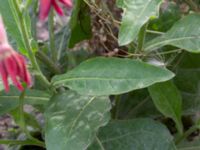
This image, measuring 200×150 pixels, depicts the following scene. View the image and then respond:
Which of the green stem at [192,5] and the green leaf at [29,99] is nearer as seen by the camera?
the green leaf at [29,99]

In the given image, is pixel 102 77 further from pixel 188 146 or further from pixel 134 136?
pixel 188 146

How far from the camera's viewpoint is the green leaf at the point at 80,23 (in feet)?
5.61

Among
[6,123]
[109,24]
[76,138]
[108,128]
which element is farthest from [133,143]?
[6,123]

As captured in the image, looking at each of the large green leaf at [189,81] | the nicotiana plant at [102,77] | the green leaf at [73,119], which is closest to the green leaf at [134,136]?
the nicotiana plant at [102,77]

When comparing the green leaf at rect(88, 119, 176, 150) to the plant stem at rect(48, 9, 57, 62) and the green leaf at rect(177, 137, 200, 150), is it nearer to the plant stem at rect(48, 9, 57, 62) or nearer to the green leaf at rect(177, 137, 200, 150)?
the green leaf at rect(177, 137, 200, 150)

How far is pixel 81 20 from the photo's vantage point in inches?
71.1

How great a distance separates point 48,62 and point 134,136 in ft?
1.32

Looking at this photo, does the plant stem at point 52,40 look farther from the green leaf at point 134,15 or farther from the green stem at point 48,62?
the green leaf at point 134,15

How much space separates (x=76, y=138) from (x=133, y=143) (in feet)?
0.73

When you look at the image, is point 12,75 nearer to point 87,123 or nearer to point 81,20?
point 87,123

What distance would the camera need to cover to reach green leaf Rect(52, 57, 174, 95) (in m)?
1.22

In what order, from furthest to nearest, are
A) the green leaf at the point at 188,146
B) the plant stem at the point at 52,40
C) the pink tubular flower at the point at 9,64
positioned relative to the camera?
the plant stem at the point at 52,40, the green leaf at the point at 188,146, the pink tubular flower at the point at 9,64

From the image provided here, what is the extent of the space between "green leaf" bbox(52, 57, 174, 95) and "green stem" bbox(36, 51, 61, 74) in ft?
1.19

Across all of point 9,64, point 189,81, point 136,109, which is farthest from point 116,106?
point 9,64
